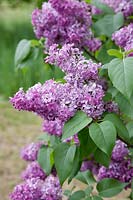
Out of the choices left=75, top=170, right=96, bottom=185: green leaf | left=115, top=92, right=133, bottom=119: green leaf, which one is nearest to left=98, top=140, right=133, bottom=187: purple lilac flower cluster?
left=75, top=170, right=96, bottom=185: green leaf

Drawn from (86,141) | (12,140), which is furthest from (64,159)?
(12,140)

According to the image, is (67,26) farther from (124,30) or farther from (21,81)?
(21,81)

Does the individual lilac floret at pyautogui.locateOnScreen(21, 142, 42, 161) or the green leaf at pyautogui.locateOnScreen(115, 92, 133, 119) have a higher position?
the individual lilac floret at pyautogui.locateOnScreen(21, 142, 42, 161)

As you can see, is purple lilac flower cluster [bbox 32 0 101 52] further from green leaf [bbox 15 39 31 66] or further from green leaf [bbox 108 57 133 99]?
green leaf [bbox 108 57 133 99]

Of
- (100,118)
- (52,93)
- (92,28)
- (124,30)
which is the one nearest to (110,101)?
(100,118)

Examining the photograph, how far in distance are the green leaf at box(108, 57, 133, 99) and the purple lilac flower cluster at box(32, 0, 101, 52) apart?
44 centimetres

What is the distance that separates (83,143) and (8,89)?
229 inches

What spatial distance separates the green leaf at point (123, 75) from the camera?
134 centimetres

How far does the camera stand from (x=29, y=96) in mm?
1410

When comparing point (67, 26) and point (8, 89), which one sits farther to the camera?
point (8, 89)

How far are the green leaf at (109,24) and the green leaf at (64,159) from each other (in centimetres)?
57

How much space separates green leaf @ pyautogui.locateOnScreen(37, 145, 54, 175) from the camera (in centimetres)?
199

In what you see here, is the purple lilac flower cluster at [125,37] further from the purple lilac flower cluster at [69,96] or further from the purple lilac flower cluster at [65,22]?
the purple lilac flower cluster at [69,96]

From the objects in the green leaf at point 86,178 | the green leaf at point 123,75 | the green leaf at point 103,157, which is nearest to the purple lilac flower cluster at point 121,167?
the green leaf at point 86,178
